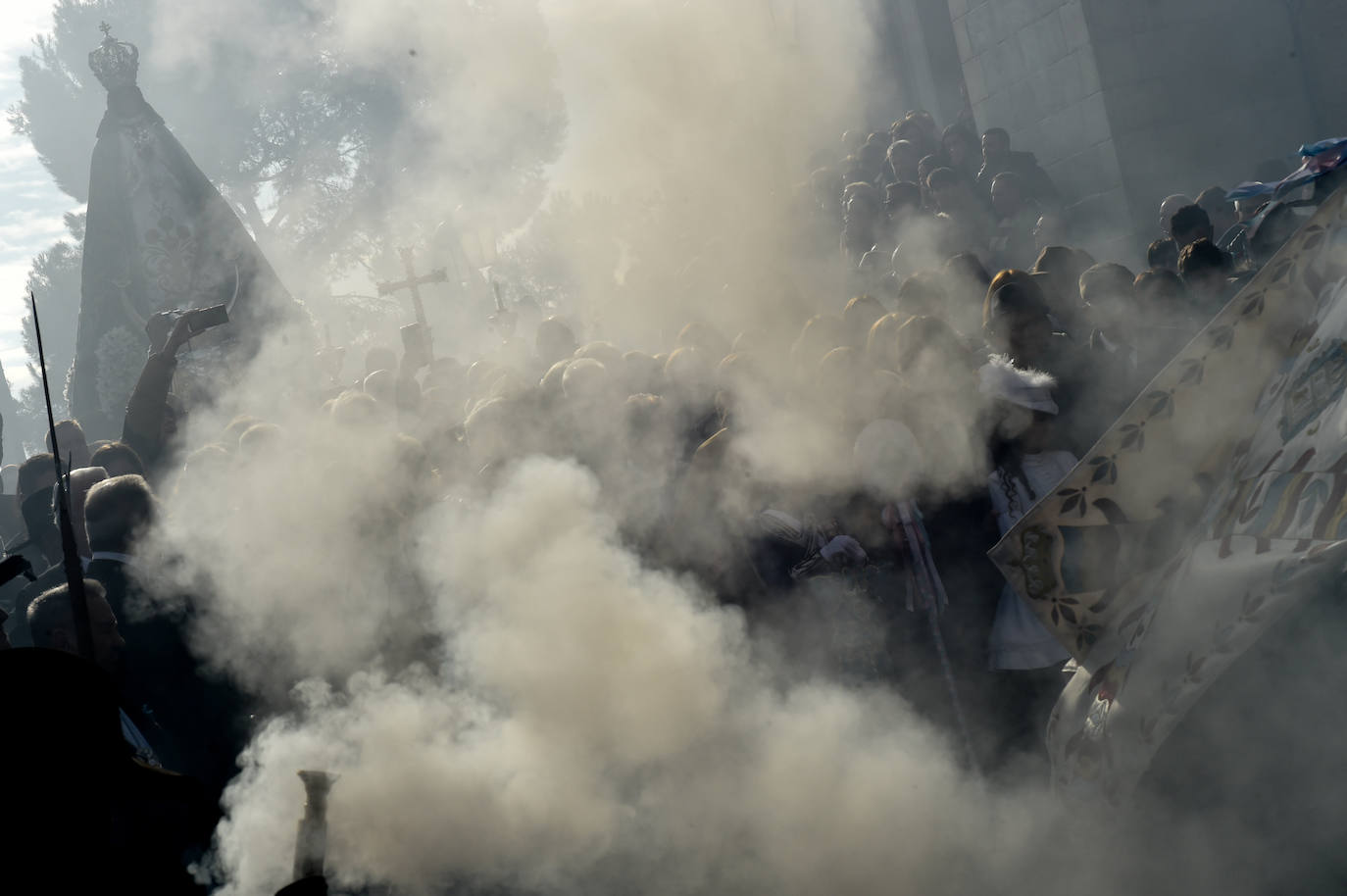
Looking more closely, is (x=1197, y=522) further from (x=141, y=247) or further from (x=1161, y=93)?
(x=1161, y=93)

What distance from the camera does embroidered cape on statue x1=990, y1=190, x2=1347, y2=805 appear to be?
9.23 feet

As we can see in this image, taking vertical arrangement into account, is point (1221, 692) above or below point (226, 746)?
below

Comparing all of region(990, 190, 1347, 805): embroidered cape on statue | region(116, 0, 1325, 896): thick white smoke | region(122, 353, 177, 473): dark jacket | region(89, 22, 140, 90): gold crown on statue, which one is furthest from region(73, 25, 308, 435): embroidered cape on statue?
region(990, 190, 1347, 805): embroidered cape on statue

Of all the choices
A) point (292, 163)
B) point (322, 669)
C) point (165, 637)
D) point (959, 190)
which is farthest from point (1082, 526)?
point (292, 163)

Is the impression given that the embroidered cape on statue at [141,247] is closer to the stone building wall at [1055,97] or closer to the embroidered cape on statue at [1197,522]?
the embroidered cape on statue at [1197,522]

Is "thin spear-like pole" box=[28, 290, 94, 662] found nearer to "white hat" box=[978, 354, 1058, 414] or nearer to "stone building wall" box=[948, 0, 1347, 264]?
"white hat" box=[978, 354, 1058, 414]

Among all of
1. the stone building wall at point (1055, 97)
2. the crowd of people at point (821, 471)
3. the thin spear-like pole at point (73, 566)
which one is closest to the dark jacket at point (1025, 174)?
the stone building wall at point (1055, 97)

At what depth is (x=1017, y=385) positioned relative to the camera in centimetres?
431

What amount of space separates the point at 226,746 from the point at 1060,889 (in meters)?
2.58

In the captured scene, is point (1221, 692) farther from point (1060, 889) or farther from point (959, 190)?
point (959, 190)

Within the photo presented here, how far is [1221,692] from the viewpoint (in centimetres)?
309

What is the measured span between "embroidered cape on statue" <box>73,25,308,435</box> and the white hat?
541 centimetres

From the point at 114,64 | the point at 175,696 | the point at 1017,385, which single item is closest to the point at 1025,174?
the point at 1017,385

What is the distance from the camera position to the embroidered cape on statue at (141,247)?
27.3ft
